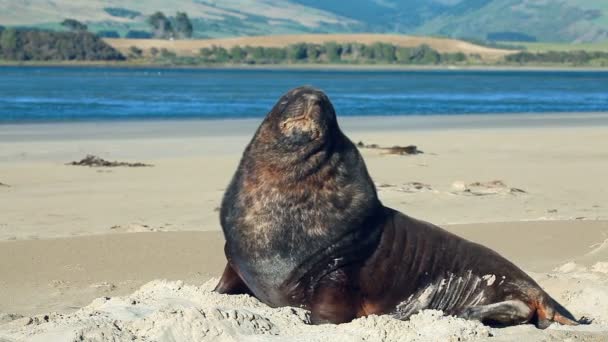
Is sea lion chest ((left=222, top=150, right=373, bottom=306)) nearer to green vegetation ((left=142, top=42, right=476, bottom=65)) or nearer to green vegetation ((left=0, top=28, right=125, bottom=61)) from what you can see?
green vegetation ((left=0, top=28, right=125, bottom=61))

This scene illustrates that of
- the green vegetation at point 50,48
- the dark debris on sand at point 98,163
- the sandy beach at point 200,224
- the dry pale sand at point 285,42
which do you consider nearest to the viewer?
the sandy beach at point 200,224

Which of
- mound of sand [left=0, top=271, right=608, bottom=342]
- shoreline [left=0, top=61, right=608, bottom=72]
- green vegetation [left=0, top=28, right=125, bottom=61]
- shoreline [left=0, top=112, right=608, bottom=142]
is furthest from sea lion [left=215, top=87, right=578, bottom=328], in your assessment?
green vegetation [left=0, top=28, right=125, bottom=61]

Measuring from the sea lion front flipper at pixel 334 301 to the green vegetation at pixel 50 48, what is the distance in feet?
424

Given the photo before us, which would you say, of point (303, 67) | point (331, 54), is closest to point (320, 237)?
point (303, 67)

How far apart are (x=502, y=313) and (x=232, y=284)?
1721 mm

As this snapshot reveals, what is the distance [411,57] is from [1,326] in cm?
14916

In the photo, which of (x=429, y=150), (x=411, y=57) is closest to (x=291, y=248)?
(x=429, y=150)

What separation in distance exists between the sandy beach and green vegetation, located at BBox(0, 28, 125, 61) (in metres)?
110

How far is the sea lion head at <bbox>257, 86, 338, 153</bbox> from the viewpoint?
6883 millimetres

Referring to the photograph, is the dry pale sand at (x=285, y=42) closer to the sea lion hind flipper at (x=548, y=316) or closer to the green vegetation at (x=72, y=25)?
the green vegetation at (x=72, y=25)

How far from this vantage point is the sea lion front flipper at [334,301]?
6832 millimetres

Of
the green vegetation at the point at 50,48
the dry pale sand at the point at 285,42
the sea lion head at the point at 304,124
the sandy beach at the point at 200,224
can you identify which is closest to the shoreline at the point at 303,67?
the green vegetation at the point at 50,48

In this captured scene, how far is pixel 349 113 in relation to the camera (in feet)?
121

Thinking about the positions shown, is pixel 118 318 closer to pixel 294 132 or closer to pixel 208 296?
pixel 208 296
